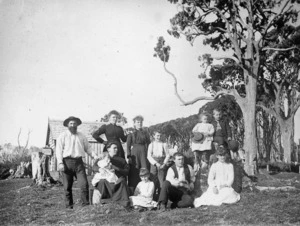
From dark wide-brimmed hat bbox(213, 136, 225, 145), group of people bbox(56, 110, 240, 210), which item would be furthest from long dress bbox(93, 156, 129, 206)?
dark wide-brimmed hat bbox(213, 136, 225, 145)

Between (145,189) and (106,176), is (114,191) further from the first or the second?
(145,189)

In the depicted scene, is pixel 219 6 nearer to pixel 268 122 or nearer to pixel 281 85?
pixel 281 85

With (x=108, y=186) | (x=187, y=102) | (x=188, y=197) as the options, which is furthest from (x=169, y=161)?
(x=187, y=102)

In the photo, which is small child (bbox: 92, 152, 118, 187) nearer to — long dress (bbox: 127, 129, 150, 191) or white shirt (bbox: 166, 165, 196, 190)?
long dress (bbox: 127, 129, 150, 191)

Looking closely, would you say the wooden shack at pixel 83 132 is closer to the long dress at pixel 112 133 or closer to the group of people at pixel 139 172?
the long dress at pixel 112 133

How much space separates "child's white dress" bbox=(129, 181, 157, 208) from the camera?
4.99 m

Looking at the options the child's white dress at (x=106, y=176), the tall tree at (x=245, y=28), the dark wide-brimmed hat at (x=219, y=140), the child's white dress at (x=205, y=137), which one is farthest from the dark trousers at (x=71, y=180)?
the tall tree at (x=245, y=28)

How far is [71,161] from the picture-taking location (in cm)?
531

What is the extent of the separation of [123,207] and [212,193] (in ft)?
4.61

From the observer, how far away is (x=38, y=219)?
466 cm

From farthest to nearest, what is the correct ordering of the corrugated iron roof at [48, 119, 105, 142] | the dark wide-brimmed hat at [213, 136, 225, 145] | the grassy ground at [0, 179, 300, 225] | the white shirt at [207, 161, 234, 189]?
1. the corrugated iron roof at [48, 119, 105, 142]
2. the dark wide-brimmed hat at [213, 136, 225, 145]
3. the white shirt at [207, 161, 234, 189]
4. the grassy ground at [0, 179, 300, 225]

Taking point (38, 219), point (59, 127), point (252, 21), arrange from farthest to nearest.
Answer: point (59, 127) < point (252, 21) < point (38, 219)

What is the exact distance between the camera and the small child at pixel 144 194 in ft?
16.4

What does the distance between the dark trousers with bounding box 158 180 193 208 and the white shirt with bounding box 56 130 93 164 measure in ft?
4.76
